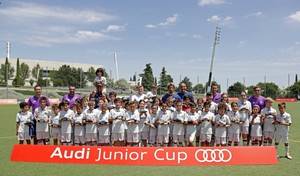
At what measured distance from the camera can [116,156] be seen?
840 cm

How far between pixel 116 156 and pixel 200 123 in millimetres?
2587

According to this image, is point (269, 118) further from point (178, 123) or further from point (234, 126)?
point (178, 123)

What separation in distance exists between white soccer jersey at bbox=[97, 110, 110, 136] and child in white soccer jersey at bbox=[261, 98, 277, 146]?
411 centimetres

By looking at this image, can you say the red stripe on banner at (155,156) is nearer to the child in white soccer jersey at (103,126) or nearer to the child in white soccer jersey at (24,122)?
the child in white soccer jersey at (103,126)

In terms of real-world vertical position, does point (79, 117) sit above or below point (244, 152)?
above

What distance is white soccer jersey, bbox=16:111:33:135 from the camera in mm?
9773

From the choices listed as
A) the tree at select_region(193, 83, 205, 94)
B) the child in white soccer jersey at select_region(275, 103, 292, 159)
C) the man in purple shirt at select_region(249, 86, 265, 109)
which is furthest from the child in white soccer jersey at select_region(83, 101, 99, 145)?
the tree at select_region(193, 83, 205, 94)

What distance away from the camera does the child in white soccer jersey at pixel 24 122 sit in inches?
385

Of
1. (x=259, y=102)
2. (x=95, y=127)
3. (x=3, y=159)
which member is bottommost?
(x=3, y=159)

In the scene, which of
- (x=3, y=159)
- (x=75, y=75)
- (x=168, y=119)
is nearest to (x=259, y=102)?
(x=168, y=119)

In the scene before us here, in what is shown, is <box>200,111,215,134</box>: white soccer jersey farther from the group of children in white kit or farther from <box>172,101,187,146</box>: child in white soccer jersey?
<box>172,101,187,146</box>: child in white soccer jersey

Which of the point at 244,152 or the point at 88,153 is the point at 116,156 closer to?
the point at 88,153

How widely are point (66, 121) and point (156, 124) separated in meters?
2.37

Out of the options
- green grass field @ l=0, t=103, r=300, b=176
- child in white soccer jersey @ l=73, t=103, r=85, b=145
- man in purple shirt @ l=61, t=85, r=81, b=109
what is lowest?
green grass field @ l=0, t=103, r=300, b=176
